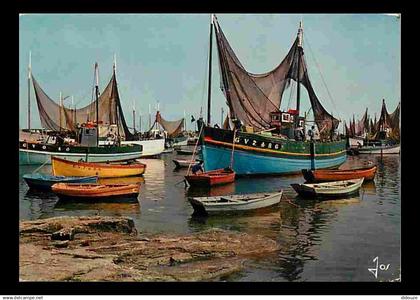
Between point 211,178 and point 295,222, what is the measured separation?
3880 mm

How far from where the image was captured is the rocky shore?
609cm

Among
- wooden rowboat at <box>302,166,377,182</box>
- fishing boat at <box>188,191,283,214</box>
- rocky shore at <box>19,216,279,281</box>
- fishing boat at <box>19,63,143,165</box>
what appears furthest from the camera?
wooden rowboat at <box>302,166,377,182</box>

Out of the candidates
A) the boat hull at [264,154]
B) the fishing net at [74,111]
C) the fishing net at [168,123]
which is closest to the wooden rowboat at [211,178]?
the boat hull at [264,154]

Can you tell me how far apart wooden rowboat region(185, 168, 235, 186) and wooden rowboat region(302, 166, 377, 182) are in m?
2.04

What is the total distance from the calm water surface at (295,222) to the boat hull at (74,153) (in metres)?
0.50

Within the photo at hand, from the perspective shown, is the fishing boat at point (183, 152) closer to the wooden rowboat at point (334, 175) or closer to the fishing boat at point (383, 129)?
the fishing boat at point (383, 129)

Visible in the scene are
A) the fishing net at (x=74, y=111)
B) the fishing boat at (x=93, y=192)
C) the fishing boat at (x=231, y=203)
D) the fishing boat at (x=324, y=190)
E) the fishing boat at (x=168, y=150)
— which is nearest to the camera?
the fishing net at (x=74, y=111)

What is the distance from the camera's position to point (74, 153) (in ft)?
46.0

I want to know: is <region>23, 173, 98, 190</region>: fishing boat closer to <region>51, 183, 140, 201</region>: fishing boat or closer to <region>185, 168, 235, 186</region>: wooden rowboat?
<region>51, 183, 140, 201</region>: fishing boat

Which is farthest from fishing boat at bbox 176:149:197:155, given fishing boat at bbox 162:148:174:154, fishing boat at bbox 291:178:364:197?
fishing boat at bbox 291:178:364:197

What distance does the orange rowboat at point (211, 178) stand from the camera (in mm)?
13203

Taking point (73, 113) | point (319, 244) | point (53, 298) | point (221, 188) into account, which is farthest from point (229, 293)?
point (221, 188)
